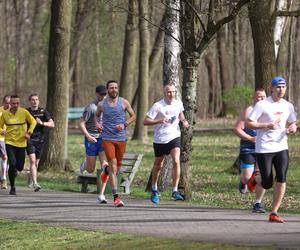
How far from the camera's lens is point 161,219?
14422mm

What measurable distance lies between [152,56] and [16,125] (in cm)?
2132

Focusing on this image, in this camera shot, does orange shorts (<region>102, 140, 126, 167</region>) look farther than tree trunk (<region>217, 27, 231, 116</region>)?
No

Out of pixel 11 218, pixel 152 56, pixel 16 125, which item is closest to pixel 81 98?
pixel 152 56

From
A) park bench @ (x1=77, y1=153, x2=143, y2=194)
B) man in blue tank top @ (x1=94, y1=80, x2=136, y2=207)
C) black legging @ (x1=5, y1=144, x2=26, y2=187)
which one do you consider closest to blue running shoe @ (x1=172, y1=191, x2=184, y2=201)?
man in blue tank top @ (x1=94, y1=80, x2=136, y2=207)

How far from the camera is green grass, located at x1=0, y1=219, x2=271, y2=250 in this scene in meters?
11.9

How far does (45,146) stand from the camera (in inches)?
1009

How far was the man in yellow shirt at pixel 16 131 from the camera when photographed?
19.4 metres

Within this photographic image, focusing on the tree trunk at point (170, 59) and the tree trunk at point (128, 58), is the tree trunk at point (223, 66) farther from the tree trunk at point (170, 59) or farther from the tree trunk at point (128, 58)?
the tree trunk at point (170, 59)

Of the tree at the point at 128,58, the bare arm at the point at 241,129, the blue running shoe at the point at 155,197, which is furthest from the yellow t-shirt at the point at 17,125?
the tree at the point at 128,58

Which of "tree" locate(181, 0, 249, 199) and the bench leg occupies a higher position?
"tree" locate(181, 0, 249, 199)

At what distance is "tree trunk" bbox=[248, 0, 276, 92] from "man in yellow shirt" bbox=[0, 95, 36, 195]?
224 inches

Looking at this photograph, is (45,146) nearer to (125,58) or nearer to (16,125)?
(16,125)

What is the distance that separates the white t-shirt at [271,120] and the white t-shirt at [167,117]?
2877mm

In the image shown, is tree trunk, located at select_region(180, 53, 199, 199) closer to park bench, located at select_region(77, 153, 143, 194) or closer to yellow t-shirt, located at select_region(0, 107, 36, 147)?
park bench, located at select_region(77, 153, 143, 194)
